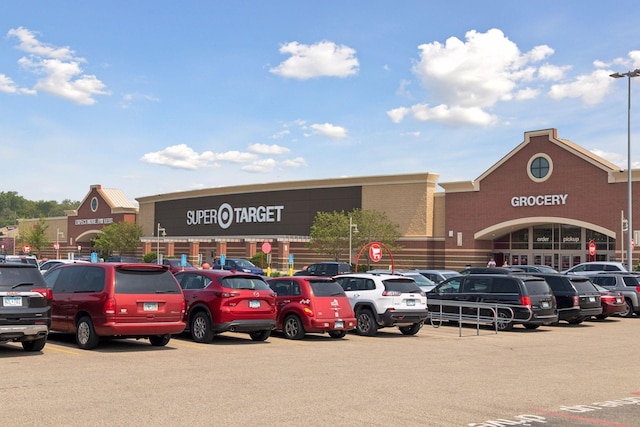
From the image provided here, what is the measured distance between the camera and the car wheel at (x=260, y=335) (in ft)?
54.8

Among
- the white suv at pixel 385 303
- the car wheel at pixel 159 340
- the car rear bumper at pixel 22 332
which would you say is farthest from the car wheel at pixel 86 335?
the white suv at pixel 385 303

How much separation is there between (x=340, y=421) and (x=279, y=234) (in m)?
65.4

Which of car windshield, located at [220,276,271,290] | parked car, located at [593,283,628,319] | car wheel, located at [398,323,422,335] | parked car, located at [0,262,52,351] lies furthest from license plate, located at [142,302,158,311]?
parked car, located at [593,283,628,319]

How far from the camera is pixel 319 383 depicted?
10.8 metres

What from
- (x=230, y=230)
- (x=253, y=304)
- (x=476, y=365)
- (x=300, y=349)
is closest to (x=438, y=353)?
(x=476, y=365)

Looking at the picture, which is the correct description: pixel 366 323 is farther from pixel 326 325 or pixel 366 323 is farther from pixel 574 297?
pixel 574 297

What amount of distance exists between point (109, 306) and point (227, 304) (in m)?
2.78

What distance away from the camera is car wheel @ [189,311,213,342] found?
15844 mm

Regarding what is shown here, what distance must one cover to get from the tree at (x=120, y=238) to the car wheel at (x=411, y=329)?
74001 mm

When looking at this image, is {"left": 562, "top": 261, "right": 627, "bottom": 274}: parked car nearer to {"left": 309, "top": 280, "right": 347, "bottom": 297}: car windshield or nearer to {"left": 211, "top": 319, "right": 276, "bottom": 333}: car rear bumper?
{"left": 309, "top": 280, "right": 347, "bottom": 297}: car windshield

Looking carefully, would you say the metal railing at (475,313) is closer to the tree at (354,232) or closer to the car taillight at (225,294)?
the car taillight at (225,294)

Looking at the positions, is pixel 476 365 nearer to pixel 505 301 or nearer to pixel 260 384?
pixel 260 384

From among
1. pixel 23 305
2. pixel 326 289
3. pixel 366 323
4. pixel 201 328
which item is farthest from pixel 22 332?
pixel 366 323

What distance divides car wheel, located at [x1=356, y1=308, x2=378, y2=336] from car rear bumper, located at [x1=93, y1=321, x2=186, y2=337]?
5859 mm
